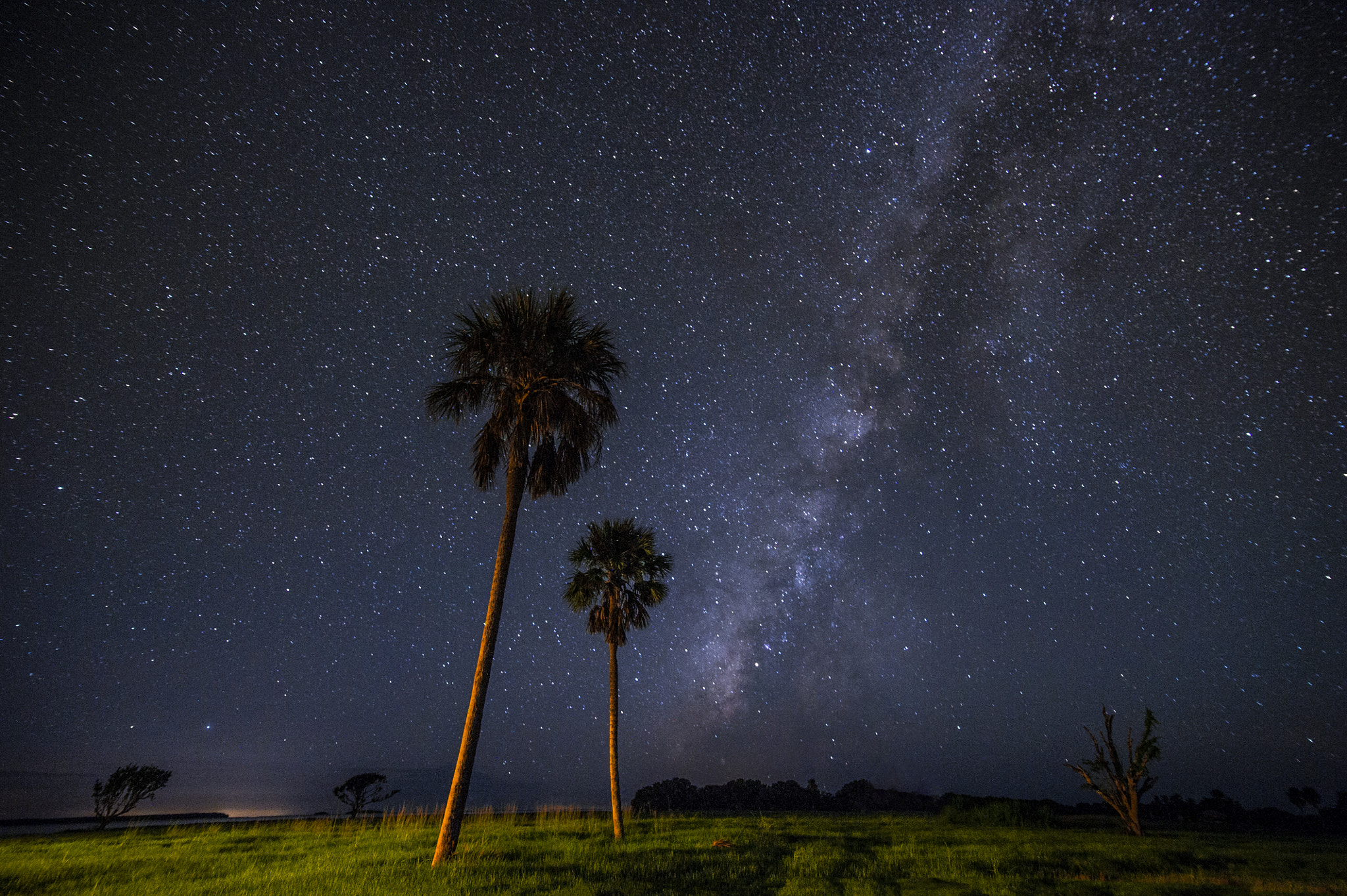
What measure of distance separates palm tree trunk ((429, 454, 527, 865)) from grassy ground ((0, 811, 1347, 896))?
0.82 meters

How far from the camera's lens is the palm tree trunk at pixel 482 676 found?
14.8 m

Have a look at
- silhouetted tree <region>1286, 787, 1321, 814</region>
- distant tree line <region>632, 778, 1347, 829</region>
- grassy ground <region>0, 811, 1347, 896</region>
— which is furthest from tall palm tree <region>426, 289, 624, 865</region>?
silhouetted tree <region>1286, 787, 1321, 814</region>

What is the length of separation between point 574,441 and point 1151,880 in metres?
21.3

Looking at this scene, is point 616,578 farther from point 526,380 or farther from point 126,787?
point 126,787

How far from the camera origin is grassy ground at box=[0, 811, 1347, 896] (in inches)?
502

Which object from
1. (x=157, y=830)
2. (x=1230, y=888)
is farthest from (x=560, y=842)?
(x=157, y=830)

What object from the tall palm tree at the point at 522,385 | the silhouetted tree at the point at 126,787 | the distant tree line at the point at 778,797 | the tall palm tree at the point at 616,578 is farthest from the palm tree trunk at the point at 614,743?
the distant tree line at the point at 778,797

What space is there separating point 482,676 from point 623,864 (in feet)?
21.4

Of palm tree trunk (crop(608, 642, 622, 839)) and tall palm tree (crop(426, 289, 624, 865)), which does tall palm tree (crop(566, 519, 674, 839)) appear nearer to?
palm tree trunk (crop(608, 642, 622, 839))

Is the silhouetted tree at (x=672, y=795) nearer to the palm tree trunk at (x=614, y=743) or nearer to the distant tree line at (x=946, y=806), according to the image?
the distant tree line at (x=946, y=806)

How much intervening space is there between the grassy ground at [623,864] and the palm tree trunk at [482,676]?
82 cm

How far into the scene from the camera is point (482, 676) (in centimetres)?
1609

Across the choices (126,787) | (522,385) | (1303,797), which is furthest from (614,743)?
(1303,797)

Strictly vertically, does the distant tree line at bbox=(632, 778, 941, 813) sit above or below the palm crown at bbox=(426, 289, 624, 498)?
below
